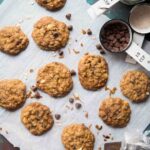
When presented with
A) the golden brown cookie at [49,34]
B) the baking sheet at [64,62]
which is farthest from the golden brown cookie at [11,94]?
the golden brown cookie at [49,34]

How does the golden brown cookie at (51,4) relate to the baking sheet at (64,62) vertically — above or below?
above

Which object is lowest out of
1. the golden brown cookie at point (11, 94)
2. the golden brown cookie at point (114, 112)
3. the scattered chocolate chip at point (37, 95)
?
the golden brown cookie at point (114, 112)

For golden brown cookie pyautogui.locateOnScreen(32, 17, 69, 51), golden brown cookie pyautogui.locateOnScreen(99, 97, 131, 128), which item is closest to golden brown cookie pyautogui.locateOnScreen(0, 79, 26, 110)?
golden brown cookie pyautogui.locateOnScreen(32, 17, 69, 51)

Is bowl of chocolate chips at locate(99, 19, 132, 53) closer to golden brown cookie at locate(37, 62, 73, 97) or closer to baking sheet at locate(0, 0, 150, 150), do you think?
baking sheet at locate(0, 0, 150, 150)

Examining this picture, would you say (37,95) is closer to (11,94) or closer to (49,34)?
(11,94)

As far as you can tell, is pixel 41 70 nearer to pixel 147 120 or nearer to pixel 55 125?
pixel 55 125

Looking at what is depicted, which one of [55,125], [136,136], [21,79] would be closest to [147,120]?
[136,136]

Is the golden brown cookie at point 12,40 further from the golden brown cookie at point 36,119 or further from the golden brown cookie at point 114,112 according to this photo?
the golden brown cookie at point 114,112
